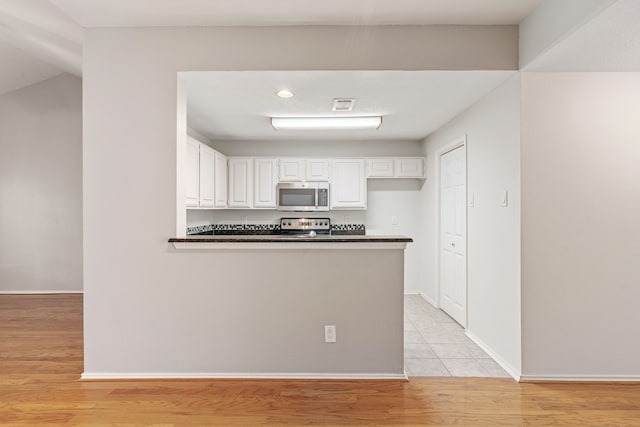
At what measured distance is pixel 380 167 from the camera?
5082 millimetres

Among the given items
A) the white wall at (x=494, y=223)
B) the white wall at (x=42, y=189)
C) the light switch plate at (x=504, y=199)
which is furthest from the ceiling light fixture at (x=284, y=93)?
the white wall at (x=42, y=189)

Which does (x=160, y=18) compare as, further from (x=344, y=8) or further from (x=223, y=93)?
(x=344, y=8)

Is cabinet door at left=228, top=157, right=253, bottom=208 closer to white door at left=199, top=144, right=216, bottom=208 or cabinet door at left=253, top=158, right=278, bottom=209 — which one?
cabinet door at left=253, top=158, right=278, bottom=209

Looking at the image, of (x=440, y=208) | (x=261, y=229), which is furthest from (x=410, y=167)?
(x=261, y=229)

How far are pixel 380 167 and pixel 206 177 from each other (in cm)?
238

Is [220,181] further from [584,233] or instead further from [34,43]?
[584,233]

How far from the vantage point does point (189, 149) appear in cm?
367

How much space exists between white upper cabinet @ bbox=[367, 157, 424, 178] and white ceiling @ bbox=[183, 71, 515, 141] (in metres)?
0.66

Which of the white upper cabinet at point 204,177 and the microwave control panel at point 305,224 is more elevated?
the white upper cabinet at point 204,177

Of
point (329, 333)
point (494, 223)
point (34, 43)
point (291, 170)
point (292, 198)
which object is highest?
point (34, 43)

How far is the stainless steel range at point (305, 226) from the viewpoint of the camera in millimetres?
5246

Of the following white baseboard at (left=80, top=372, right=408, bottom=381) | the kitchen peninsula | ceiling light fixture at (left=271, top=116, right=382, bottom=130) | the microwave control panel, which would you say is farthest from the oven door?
white baseboard at (left=80, top=372, right=408, bottom=381)

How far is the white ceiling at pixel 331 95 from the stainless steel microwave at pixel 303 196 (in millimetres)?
892

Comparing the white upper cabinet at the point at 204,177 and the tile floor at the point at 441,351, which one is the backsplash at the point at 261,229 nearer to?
the white upper cabinet at the point at 204,177
